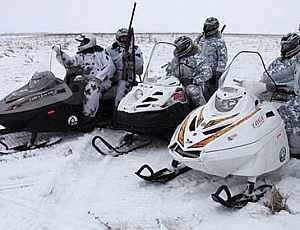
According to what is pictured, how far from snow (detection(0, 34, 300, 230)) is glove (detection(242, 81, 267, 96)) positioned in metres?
0.83

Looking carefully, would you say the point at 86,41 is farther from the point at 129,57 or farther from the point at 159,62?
the point at 159,62

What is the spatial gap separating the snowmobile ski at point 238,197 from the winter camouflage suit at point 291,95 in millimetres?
725

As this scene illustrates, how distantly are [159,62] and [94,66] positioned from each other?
1072 millimetres

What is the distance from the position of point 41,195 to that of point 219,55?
407 centimetres

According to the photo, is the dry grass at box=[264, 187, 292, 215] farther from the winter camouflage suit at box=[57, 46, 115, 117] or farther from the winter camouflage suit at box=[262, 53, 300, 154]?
the winter camouflage suit at box=[57, 46, 115, 117]

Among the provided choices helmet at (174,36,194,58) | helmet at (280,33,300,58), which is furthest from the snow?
helmet at (174,36,194,58)

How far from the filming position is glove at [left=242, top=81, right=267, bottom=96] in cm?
459

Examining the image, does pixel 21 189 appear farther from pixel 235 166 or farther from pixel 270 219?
pixel 270 219

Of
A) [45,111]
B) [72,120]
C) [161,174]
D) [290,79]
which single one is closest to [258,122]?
[290,79]

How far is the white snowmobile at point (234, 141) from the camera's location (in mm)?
3924

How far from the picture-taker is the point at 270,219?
3.50 metres

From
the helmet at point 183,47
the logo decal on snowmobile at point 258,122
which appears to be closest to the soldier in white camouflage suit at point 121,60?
the helmet at point 183,47

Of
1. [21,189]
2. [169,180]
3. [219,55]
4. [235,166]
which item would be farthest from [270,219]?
[219,55]

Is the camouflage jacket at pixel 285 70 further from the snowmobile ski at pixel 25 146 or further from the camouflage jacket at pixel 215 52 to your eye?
the snowmobile ski at pixel 25 146
